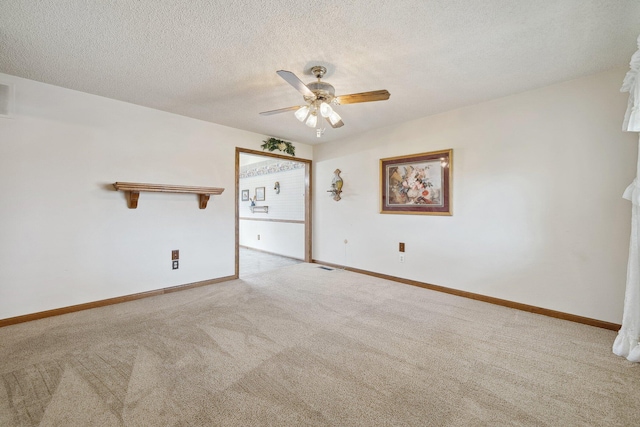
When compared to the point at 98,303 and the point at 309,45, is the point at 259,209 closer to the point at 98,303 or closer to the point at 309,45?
the point at 98,303

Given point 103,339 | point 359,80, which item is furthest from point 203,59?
point 103,339

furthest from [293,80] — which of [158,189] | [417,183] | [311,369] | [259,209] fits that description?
[259,209]

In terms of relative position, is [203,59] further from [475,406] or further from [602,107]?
[602,107]

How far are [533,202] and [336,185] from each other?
8.46 ft

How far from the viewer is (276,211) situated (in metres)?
6.02

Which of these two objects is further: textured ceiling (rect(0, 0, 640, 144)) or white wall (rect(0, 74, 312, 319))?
white wall (rect(0, 74, 312, 319))

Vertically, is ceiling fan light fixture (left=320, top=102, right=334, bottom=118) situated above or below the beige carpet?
above

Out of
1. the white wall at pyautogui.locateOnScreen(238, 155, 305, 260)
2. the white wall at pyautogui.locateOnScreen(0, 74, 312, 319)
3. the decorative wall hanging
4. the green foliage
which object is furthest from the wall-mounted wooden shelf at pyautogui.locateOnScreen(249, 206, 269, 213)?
the white wall at pyautogui.locateOnScreen(0, 74, 312, 319)

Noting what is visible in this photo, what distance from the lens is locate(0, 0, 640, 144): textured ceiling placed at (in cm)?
156

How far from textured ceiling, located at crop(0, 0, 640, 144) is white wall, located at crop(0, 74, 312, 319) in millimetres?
343

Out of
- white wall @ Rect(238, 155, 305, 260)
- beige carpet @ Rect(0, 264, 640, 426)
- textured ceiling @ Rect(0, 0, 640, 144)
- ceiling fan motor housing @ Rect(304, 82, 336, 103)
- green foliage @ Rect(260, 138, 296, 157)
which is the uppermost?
textured ceiling @ Rect(0, 0, 640, 144)

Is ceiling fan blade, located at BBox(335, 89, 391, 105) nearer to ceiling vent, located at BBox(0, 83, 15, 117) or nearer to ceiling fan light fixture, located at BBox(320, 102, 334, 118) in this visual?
ceiling fan light fixture, located at BBox(320, 102, 334, 118)

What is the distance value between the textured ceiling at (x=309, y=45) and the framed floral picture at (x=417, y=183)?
83 cm

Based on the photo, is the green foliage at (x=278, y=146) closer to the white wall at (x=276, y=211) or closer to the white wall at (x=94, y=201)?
the white wall at (x=276, y=211)
